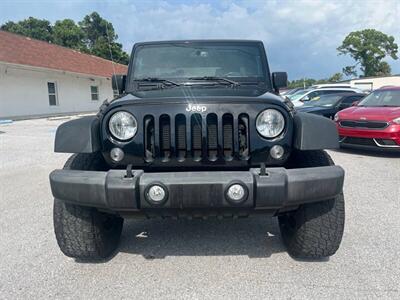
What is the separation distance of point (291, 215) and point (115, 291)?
1511 mm

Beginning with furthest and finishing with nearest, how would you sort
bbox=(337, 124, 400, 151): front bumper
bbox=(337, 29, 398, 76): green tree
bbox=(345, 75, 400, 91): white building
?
bbox=(337, 29, 398, 76): green tree → bbox=(345, 75, 400, 91): white building → bbox=(337, 124, 400, 151): front bumper

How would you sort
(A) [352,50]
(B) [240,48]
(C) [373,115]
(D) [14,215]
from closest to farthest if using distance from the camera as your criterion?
(B) [240,48] → (D) [14,215] → (C) [373,115] → (A) [352,50]

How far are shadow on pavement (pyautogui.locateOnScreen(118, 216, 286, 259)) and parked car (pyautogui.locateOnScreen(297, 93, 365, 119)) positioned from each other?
7.39 meters

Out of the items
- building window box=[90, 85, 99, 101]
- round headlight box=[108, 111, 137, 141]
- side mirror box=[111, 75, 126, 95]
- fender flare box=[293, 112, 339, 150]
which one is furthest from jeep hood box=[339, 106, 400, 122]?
building window box=[90, 85, 99, 101]

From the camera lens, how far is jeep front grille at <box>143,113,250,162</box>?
255 cm

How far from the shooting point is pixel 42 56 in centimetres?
1980

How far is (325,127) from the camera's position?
264 centimetres

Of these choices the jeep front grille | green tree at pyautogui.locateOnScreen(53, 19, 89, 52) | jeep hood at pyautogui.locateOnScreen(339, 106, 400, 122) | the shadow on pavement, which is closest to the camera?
the jeep front grille

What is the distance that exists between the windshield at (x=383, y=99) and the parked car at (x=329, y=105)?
167cm

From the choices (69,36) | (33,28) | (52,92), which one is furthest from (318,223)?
(33,28)

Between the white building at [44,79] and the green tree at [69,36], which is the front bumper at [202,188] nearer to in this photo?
the white building at [44,79]

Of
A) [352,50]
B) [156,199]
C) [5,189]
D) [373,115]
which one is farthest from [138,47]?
[352,50]

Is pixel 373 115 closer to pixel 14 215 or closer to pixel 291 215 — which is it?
pixel 291 215

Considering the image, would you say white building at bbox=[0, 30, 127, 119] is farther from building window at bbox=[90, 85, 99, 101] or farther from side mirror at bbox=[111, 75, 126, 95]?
side mirror at bbox=[111, 75, 126, 95]
